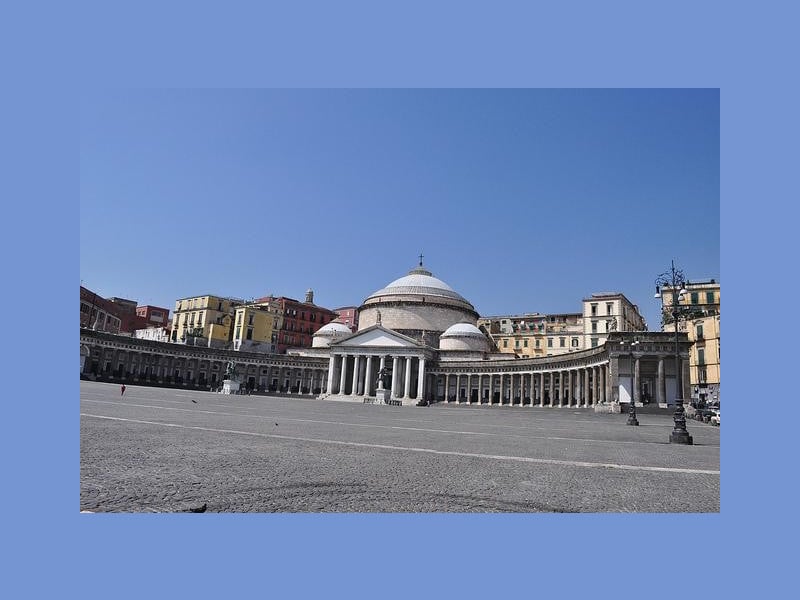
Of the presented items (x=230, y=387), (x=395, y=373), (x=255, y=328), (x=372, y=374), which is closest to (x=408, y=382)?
(x=395, y=373)

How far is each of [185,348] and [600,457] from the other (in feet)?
253

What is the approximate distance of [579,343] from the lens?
273 ft

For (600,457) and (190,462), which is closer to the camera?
(190,462)

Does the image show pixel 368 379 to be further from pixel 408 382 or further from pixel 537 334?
pixel 537 334

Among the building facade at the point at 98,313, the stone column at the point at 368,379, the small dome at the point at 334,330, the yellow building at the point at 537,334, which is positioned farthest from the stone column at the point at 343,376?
the building facade at the point at 98,313

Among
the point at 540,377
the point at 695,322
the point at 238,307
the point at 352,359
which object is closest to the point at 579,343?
the point at 540,377

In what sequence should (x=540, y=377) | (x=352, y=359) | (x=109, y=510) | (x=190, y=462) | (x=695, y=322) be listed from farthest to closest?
(x=352, y=359)
(x=540, y=377)
(x=695, y=322)
(x=190, y=462)
(x=109, y=510)

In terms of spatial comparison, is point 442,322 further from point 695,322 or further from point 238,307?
point 695,322

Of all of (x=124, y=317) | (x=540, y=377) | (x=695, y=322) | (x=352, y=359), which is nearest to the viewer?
(x=695, y=322)

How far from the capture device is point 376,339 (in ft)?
258

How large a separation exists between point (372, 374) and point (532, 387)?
2476 centimetres

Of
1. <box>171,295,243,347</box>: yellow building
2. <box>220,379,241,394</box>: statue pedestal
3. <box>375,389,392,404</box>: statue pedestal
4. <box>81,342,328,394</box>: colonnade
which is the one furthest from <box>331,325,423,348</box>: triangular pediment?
<box>171,295,243,347</box>: yellow building

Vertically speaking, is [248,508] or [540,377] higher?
[248,508]

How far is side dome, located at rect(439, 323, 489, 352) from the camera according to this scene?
8412 cm
